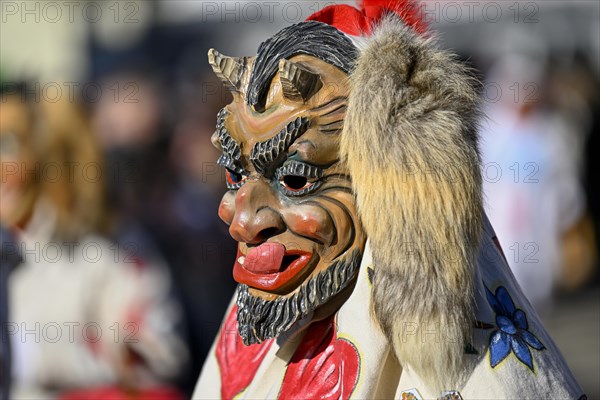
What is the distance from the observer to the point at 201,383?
2.44m

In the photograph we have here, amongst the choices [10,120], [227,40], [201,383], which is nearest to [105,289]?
[10,120]

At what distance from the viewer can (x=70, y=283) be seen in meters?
4.14

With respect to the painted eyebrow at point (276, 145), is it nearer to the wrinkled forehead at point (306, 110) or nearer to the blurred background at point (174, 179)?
the wrinkled forehead at point (306, 110)

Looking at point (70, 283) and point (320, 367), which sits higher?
point (320, 367)

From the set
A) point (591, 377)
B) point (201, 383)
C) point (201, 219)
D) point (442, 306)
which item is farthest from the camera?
point (201, 219)

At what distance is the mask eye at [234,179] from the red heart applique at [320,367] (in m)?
0.36

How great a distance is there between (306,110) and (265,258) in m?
0.32

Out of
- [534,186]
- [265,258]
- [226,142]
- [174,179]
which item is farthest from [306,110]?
[174,179]

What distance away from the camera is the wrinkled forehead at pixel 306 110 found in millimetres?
1943

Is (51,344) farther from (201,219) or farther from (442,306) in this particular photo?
(201,219)

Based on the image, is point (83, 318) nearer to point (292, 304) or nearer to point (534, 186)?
point (292, 304)

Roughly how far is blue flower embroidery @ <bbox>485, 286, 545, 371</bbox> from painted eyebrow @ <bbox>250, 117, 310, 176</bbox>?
50cm

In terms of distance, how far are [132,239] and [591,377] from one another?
3778 millimetres

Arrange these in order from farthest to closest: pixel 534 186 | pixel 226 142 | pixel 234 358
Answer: pixel 534 186 → pixel 234 358 → pixel 226 142
